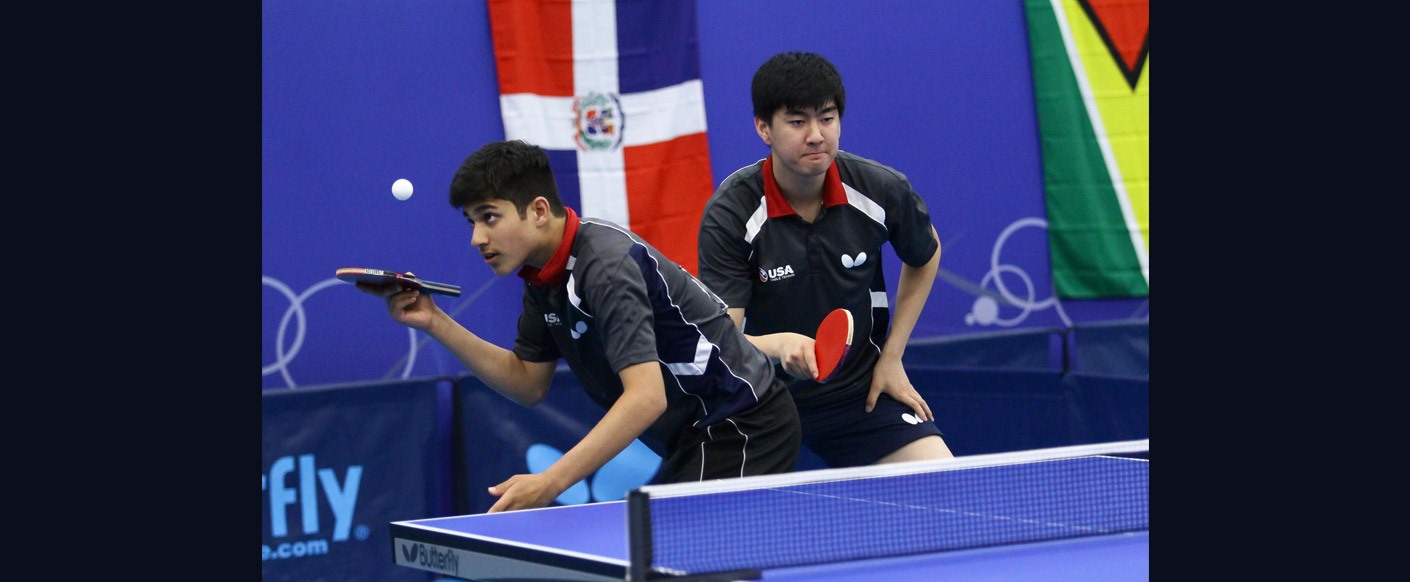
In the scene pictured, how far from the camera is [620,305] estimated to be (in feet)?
10.9

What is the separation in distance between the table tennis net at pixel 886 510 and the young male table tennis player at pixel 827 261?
2.15 feet

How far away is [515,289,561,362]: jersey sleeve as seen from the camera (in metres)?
3.88

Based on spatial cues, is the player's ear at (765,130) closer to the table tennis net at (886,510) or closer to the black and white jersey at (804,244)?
the black and white jersey at (804,244)

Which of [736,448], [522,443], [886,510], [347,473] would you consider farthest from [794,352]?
[347,473]

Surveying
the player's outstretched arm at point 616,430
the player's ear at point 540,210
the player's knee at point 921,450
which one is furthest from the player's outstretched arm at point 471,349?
the player's knee at point 921,450

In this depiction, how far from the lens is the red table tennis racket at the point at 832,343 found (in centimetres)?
370

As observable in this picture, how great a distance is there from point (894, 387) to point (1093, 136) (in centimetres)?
369

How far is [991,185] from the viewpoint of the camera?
7562 mm

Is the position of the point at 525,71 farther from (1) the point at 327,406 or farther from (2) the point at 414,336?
(1) the point at 327,406

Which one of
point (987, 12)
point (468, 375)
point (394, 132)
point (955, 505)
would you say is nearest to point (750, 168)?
point (955, 505)

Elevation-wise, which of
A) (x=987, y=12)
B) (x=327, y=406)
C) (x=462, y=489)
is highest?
Result: (x=987, y=12)

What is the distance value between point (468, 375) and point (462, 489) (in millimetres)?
466

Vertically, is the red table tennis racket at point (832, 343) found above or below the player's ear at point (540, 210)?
below

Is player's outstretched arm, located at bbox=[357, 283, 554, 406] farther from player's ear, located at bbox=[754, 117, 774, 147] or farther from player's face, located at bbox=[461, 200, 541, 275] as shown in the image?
player's ear, located at bbox=[754, 117, 774, 147]
